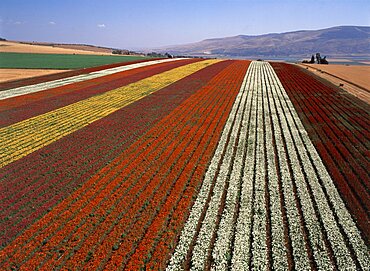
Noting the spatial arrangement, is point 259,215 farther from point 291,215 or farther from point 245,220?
point 291,215

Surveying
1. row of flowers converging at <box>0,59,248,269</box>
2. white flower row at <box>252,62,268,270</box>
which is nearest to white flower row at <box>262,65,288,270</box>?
white flower row at <box>252,62,268,270</box>

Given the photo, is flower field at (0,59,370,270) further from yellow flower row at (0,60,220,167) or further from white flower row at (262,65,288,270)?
yellow flower row at (0,60,220,167)

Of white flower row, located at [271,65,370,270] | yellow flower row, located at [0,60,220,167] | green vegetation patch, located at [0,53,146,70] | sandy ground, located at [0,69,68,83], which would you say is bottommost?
white flower row, located at [271,65,370,270]

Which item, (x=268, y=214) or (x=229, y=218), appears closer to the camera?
(x=229, y=218)

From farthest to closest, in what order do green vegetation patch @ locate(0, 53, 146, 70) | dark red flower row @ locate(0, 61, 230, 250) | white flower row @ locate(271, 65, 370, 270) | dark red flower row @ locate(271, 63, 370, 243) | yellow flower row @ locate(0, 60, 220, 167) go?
green vegetation patch @ locate(0, 53, 146, 70), yellow flower row @ locate(0, 60, 220, 167), dark red flower row @ locate(271, 63, 370, 243), dark red flower row @ locate(0, 61, 230, 250), white flower row @ locate(271, 65, 370, 270)

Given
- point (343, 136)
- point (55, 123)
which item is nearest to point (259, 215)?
point (343, 136)

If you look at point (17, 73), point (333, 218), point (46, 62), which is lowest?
point (333, 218)
